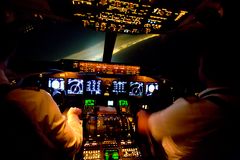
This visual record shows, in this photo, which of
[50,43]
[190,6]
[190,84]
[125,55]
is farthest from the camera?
[125,55]

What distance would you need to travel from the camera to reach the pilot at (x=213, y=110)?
947mm

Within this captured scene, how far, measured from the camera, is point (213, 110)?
0.94 meters

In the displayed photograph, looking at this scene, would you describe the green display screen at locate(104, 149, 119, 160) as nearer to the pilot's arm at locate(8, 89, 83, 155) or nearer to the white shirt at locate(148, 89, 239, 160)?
the pilot's arm at locate(8, 89, 83, 155)

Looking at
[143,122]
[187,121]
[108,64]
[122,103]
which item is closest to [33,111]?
[143,122]

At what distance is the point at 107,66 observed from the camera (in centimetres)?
311

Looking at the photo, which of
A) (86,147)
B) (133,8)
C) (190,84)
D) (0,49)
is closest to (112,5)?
(133,8)

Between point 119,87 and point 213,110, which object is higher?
point 119,87

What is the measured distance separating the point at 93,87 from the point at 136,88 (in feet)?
2.33

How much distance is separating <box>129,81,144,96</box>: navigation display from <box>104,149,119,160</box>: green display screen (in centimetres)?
160

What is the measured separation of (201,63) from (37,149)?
1.01 meters

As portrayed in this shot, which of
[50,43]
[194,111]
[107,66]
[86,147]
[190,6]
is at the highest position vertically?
[50,43]

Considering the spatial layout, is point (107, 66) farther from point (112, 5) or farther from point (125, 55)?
point (125, 55)

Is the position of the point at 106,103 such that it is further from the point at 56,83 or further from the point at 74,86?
the point at 56,83

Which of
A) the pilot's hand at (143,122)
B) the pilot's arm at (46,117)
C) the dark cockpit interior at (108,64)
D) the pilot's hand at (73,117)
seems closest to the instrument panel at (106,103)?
the dark cockpit interior at (108,64)
